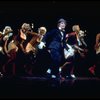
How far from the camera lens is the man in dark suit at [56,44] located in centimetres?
950

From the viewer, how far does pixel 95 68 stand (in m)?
9.49

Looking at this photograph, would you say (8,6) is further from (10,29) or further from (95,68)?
(95,68)

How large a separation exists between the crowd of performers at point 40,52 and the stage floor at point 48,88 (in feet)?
0.27

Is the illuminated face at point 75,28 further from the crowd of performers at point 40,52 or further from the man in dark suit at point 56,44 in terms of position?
the man in dark suit at point 56,44

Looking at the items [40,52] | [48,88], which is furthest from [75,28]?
[48,88]

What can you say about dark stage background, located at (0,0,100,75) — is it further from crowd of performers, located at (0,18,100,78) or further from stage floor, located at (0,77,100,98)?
stage floor, located at (0,77,100,98)

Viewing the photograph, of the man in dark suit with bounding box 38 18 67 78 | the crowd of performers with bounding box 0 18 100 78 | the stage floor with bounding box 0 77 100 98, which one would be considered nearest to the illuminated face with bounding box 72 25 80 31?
the crowd of performers with bounding box 0 18 100 78

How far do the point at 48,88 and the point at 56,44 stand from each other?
0.60m

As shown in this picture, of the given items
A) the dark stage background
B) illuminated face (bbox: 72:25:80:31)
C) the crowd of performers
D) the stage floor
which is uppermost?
the dark stage background

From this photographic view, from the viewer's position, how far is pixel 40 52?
951 cm

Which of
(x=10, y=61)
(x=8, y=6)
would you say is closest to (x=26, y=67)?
(x=10, y=61)

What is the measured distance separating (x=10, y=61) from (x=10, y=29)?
1.40ft

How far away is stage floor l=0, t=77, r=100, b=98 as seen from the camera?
9484mm

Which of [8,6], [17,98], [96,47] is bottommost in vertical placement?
[17,98]
